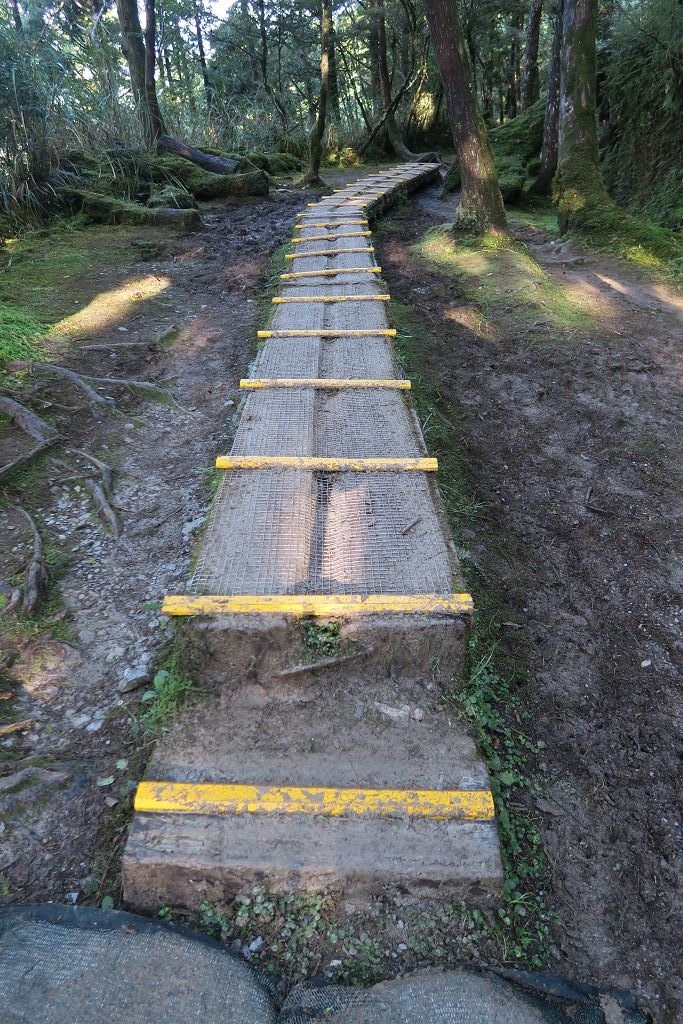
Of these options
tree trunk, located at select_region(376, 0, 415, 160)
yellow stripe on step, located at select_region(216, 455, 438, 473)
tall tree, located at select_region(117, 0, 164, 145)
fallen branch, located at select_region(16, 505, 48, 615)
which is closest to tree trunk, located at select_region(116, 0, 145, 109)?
tall tree, located at select_region(117, 0, 164, 145)

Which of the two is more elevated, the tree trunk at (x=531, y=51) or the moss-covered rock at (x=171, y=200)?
the tree trunk at (x=531, y=51)

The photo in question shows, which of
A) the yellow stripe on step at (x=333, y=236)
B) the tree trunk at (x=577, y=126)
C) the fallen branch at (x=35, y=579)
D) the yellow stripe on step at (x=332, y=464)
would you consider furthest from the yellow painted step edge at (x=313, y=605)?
the tree trunk at (x=577, y=126)

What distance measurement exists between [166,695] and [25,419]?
2.14 meters

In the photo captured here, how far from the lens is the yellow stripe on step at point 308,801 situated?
1689mm

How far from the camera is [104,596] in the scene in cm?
255

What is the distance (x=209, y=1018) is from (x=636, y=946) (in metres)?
1.14

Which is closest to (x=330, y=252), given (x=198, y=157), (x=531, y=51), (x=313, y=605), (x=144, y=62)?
(x=313, y=605)

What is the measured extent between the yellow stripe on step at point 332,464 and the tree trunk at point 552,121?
23.0 ft

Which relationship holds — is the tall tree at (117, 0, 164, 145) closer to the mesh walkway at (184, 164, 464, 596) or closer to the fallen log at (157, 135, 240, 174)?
the fallen log at (157, 135, 240, 174)

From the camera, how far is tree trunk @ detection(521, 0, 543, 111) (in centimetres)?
1093

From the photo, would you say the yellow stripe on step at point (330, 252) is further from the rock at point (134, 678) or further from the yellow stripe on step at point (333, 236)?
the rock at point (134, 678)

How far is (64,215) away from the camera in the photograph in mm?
7504

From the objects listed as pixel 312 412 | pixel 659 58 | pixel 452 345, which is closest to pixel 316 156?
pixel 659 58

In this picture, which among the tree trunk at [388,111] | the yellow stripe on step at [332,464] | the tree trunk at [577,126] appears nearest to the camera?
the yellow stripe on step at [332,464]
